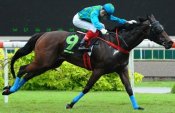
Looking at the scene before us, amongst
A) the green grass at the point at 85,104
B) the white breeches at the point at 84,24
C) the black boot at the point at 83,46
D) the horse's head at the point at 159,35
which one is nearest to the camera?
the green grass at the point at 85,104

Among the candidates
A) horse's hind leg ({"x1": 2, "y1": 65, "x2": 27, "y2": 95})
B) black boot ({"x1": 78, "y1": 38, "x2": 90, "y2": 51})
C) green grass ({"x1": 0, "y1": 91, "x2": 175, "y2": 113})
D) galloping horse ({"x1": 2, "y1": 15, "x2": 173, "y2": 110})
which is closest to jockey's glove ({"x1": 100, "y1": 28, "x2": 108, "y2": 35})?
galloping horse ({"x1": 2, "y1": 15, "x2": 173, "y2": 110})

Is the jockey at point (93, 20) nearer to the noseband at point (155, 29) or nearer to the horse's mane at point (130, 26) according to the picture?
the horse's mane at point (130, 26)

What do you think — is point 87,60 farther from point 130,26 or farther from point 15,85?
point 15,85

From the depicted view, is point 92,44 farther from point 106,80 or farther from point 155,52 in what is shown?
point 155,52

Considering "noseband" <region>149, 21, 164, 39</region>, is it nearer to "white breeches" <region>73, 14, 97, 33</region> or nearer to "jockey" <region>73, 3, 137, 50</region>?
"jockey" <region>73, 3, 137, 50</region>

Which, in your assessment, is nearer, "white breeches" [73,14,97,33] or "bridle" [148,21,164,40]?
"bridle" [148,21,164,40]

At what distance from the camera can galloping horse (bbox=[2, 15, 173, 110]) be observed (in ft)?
24.5

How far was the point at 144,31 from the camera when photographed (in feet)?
24.7

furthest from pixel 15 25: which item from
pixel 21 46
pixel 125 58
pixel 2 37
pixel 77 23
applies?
pixel 125 58

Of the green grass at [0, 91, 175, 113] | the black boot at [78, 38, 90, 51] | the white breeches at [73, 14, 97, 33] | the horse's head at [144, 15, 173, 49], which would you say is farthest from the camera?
the white breeches at [73, 14, 97, 33]

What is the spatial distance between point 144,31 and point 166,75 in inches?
344

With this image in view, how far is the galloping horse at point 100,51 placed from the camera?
7453mm

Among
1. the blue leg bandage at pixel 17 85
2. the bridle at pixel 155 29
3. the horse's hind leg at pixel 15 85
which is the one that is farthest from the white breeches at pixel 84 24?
the blue leg bandage at pixel 17 85

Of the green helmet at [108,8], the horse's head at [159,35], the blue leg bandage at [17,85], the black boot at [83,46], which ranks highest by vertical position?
the green helmet at [108,8]
